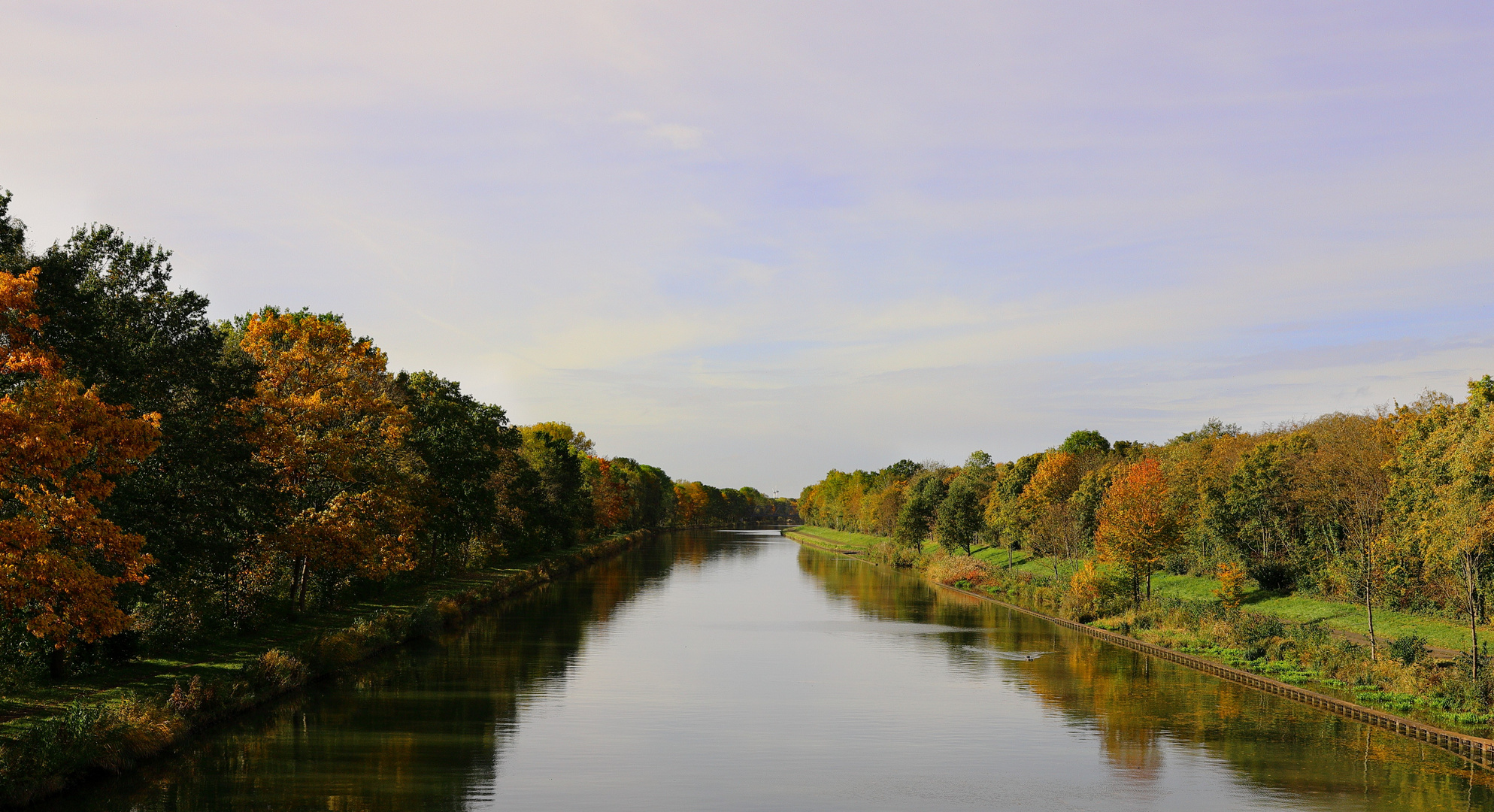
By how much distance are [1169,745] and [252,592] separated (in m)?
36.0

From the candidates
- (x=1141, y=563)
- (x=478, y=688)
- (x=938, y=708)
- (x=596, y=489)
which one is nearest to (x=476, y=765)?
(x=478, y=688)

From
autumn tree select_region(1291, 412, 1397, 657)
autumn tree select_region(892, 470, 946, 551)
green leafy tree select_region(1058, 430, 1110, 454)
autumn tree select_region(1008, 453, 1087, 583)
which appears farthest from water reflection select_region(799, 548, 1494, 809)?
green leafy tree select_region(1058, 430, 1110, 454)

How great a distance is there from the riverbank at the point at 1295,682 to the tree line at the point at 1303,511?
10.2 feet

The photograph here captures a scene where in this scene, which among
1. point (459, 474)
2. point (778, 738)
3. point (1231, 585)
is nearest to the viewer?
point (778, 738)

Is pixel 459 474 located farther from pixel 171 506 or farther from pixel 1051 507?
pixel 1051 507

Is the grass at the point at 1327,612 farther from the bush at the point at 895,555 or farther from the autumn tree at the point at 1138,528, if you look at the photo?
the bush at the point at 895,555

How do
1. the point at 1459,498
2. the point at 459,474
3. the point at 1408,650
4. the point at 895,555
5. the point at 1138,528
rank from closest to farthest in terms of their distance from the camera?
the point at 1459,498, the point at 1408,650, the point at 1138,528, the point at 459,474, the point at 895,555

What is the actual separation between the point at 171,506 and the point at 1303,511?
59.5 metres

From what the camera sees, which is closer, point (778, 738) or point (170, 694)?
point (170, 694)

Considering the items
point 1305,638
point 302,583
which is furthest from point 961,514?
point 302,583

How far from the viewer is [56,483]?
22797mm

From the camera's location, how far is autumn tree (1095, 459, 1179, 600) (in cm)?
6197

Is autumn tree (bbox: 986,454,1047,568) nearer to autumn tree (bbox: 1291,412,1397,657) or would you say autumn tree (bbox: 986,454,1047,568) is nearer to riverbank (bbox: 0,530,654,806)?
autumn tree (bbox: 1291,412,1397,657)

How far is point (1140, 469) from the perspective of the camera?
237 ft
